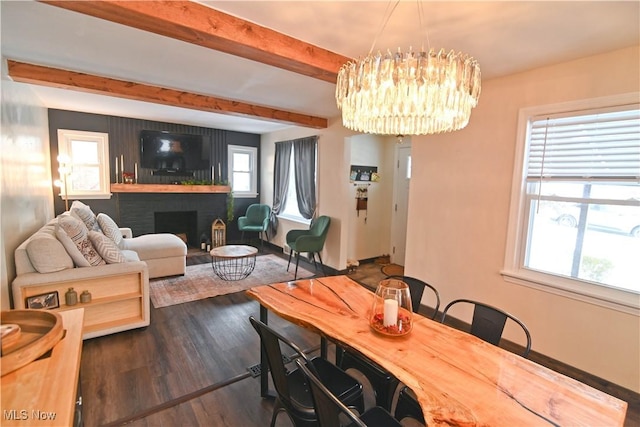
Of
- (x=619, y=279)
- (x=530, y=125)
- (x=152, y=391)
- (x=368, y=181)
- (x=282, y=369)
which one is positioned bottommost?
(x=152, y=391)

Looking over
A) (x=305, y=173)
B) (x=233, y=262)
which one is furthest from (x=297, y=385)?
(x=305, y=173)

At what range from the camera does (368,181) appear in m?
5.16

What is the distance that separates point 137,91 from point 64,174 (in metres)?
2.45

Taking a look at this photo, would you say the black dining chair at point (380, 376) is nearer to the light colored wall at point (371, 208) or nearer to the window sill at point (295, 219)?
the light colored wall at point (371, 208)

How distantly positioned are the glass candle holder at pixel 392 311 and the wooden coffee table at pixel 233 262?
275 centimetres

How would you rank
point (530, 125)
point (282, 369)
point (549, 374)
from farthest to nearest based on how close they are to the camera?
point (530, 125) → point (282, 369) → point (549, 374)

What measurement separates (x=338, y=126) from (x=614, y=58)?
3065 mm

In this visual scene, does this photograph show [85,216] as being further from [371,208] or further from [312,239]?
[371,208]

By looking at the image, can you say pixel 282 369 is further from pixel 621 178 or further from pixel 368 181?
pixel 368 181

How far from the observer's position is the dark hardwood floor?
1.87 m

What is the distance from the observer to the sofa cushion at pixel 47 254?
242 cm

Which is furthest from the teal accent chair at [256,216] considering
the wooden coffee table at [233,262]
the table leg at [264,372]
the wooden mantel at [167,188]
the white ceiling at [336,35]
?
the table leg at [264,372]

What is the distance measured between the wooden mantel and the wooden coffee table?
158 centimetres

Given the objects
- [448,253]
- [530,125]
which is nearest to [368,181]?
[448,253]
